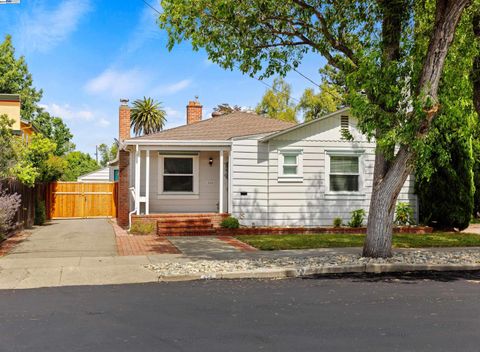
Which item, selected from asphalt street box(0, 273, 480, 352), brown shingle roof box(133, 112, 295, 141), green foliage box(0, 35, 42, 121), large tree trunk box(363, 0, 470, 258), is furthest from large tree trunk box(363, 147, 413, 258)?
green foliage box(0, 35, 42, 121)

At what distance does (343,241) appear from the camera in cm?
1428

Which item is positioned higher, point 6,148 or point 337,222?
point 6,148

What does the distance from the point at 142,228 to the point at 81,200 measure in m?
11.7

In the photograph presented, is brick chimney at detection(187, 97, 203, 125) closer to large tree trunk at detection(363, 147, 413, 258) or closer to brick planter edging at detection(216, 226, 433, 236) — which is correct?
brick planter edging at detection(216, 226, 433, 236)

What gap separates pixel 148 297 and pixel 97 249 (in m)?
5.72

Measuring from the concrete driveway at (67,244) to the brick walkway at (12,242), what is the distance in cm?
14

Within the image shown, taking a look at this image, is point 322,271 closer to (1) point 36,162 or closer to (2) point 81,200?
(1) point 36,162

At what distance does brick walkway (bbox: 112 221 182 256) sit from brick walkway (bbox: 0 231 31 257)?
276 cm

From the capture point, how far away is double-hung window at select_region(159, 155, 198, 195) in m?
18.6

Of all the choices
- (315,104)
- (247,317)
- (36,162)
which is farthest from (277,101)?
(247,317)

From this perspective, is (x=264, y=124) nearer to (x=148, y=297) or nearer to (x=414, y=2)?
(x=414, y=2)

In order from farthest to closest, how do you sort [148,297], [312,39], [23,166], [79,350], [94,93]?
[94,93]
[23,166]
[312,39]
[148,297]
[79,350]

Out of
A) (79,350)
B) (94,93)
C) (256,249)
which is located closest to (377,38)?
(256,249)

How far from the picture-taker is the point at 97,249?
1284 centimetres
